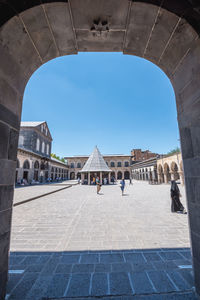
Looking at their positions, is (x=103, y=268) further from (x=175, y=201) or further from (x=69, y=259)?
(x=175, y=201)

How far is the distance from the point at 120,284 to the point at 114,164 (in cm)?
4827

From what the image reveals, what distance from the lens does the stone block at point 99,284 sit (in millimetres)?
1691

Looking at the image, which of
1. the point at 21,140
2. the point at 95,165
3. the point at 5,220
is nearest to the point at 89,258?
the point at 5,220

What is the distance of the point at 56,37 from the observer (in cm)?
195

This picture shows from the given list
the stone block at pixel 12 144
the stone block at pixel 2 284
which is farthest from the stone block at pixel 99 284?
the stone block at pixel 12 144

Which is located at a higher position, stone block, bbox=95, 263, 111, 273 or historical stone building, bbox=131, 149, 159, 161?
historical stone building, bbox=131, 149, 159, 161

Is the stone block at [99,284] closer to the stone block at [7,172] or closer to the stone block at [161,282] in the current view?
the stone block at [161,282]

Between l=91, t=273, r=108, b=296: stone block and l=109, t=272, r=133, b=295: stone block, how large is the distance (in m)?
0.08

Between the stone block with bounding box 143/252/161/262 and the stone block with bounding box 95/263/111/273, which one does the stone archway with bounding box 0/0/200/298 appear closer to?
the stone block with bounding box 143/252/161/262

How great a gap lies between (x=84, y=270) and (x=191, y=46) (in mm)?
3338

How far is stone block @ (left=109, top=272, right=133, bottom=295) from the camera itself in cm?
169

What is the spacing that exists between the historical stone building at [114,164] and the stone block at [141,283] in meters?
47.6

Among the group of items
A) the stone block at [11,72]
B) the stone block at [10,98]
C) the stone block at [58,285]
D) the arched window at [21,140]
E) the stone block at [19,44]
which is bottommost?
the stone block at [58,285]

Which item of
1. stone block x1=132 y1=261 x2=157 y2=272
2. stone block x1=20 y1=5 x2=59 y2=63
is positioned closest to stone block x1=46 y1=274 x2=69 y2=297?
stone block x1=132 y1=261 x2=157 y2=272
